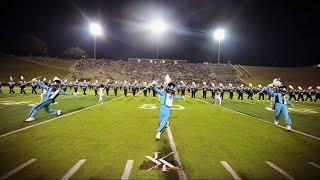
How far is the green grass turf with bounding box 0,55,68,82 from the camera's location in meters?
59.2

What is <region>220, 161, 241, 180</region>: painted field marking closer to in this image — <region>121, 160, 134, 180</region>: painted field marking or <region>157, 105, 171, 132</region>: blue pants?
<region>121, 160, 134, 180</region>: painted field marking

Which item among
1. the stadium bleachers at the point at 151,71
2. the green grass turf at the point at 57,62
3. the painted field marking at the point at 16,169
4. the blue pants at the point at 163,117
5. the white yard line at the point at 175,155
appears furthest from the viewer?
the green grass turf at the point at 57,62

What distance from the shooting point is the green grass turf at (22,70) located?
59219 mm

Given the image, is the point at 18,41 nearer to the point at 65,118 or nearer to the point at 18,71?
the point at 18,71

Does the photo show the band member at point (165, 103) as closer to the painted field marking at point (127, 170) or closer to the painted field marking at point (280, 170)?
the painted field marking at point (127, 170)

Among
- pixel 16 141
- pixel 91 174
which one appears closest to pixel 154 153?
pixel 91 174

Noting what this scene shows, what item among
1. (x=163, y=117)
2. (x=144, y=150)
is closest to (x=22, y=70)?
(x=163, y=117)

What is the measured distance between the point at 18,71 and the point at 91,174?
63.0m

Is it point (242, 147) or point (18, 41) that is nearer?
point (242, 147)

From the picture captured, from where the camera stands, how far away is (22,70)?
6300 cm

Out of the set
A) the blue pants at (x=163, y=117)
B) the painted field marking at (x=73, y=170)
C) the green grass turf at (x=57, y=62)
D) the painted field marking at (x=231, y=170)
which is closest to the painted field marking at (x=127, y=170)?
the painted field marking at (x=73, y=170)

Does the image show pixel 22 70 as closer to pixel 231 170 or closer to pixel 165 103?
pixel 165 103

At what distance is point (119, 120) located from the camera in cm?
1341

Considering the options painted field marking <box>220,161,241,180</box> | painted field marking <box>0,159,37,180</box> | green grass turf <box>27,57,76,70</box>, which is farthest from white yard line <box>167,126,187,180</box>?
green grass turf <box>27,57,76,70</box>
